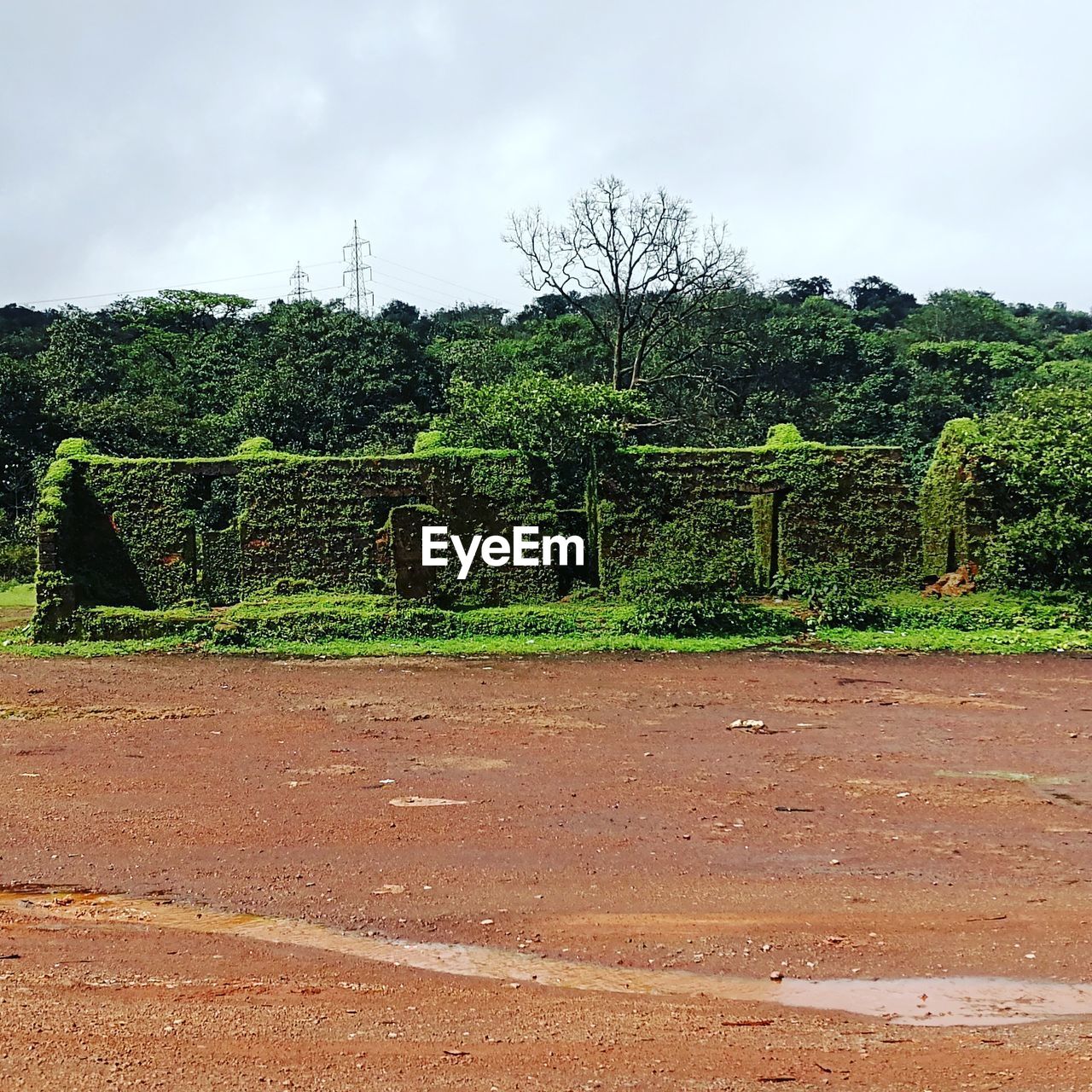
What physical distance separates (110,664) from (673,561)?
9209 millimetres

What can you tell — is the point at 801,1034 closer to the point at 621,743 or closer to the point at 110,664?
the point at 621,743

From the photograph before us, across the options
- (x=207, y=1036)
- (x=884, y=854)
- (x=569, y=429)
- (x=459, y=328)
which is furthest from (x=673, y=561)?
(x=459, y=328)

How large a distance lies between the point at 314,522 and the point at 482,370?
65.3 feet

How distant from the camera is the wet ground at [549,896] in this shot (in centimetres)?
472

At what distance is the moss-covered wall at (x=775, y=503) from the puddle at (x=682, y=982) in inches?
542

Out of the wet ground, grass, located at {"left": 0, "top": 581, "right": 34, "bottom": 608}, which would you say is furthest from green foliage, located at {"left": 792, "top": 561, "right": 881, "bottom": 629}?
grass, located at {"left": 0, "top": 581, "right": 34, "bottom": 608}

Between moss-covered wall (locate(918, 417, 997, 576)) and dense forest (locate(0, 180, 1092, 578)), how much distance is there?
905cm

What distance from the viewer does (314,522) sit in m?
19.6

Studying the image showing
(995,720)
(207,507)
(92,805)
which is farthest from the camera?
(207,507)

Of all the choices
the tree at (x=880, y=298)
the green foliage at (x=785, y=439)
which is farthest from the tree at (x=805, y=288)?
the green foliage at (x=785, y=439)

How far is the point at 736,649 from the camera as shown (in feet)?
54.4

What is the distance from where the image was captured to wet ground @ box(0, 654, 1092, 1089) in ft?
15.5

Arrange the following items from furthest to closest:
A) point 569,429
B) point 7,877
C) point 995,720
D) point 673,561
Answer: point 569,429 → point 673,561 → point 995,720 → point 7,877

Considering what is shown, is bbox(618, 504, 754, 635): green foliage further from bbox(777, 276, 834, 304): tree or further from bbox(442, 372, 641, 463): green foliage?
bbox(777, 276, 834, 304): tree
